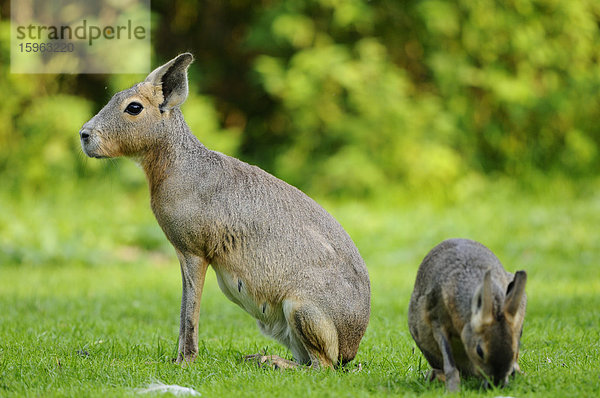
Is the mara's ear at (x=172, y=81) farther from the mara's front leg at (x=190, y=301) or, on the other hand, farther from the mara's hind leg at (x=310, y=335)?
the mara's hind leg at (x=310, y=335)

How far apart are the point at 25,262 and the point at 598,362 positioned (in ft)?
25.8

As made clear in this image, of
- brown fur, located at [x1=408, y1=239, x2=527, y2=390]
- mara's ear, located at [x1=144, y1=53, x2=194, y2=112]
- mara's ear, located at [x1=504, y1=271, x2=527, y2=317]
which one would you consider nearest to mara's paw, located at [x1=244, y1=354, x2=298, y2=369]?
brown fur, located at [x1=408, y1=239, x2=527, y2=390]

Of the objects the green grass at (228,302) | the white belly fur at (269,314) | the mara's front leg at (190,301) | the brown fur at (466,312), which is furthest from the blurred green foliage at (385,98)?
the brown fur at (466,312)

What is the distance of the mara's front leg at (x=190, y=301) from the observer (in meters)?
5.01

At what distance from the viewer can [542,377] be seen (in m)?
4.30

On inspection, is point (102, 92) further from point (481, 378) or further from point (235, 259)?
point (481, 378)

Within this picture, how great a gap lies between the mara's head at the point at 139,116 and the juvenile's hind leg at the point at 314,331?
1.49m

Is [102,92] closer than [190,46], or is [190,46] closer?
[102,92]

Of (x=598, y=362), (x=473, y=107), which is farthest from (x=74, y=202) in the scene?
(x=598, y=362)

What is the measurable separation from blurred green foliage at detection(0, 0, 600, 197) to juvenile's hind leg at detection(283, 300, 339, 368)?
29.1ft

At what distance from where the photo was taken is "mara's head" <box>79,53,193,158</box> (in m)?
5.14

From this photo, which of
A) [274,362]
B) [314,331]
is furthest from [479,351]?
[274,362]

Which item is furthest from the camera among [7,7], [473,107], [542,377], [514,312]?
[473,107]

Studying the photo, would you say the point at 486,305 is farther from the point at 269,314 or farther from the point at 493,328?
the point at 269,314
